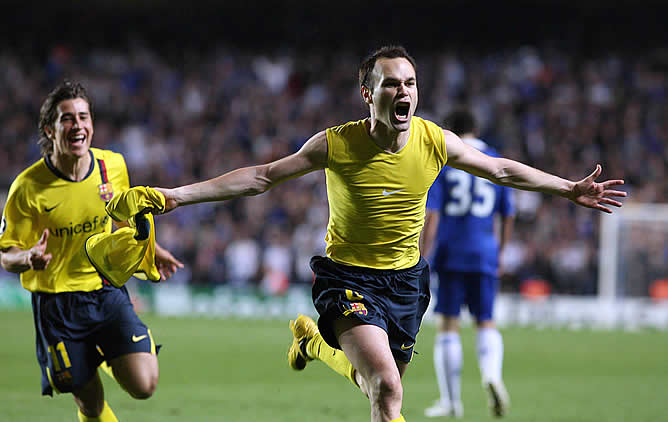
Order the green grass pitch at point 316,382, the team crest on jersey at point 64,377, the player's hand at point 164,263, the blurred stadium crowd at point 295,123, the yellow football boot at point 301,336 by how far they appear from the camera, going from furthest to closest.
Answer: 1. the blurred stadium crowd at point 295,123
2. the green grass pitch at point 316,382
3. the yellow football boot at point 301,336
4. the player's hand at point 164,263
5. the team crest on jersey at point 64,377

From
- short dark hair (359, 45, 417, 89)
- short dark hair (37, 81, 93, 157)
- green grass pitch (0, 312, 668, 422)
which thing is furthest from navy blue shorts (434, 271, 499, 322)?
short dark hair (37, 81, 93, 157)

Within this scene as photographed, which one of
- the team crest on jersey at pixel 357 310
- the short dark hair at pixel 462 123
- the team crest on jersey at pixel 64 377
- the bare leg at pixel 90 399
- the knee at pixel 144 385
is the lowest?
the bare leg at pixel 90 399

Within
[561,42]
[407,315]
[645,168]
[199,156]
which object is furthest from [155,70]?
[407,315]

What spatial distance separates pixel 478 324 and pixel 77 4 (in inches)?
801

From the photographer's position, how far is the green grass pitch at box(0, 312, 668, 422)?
7508mm

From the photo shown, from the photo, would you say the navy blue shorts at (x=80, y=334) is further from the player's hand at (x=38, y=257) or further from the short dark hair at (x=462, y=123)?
the short dark hair at (x=462, y=123)

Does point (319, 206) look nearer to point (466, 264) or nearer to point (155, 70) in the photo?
point (155, 70)

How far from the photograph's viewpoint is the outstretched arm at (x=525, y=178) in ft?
16.5

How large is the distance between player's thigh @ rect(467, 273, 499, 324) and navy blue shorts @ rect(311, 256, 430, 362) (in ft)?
8.10

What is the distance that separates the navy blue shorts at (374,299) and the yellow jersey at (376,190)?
0.22 feet

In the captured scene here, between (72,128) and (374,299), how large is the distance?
2.19 metres

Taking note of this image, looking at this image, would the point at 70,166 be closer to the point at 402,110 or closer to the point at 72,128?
the point at 72,128

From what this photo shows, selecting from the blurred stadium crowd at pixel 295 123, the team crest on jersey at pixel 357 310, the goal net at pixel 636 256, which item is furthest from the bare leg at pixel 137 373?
the goal net at pixel 636 256

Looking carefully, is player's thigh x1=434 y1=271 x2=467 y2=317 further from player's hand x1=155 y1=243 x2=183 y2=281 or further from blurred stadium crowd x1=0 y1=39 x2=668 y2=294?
blurred stadium crowd x1=0 y1=39 x2=668 y2=294
